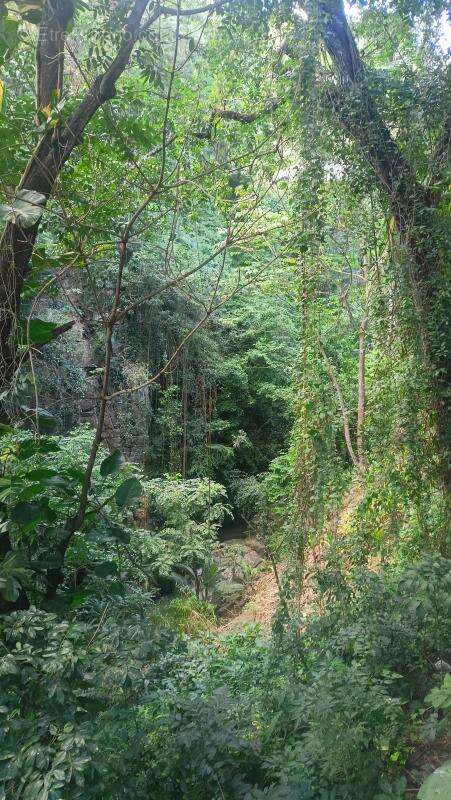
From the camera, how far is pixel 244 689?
2766 millimetres

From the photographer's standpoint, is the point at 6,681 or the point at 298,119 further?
the point at 298,119

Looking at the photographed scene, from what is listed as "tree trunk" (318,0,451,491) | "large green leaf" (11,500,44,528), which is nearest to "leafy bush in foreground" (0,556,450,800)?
"large green leaf" (11,500,44,528)

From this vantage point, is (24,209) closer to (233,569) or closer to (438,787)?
(438,787)

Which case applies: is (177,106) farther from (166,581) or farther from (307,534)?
(166,581)

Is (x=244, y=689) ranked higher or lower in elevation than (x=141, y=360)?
lower

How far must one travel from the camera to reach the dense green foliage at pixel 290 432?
1.76m

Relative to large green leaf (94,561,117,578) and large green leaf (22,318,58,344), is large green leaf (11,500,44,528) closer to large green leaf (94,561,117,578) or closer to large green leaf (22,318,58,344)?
large green leaf (94,561,117,578)

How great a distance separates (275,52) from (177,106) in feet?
4.84

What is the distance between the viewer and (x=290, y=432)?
4.16 meters

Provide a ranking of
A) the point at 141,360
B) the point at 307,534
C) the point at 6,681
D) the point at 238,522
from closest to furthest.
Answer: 1. the point at 6,681
2. the point at 307,534
3. the point at 141,360
4. the point at 238,522

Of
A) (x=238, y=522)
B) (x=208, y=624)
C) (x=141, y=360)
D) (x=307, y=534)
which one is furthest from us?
(x=238, y=522)

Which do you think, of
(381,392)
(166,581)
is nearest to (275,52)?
(381,392)

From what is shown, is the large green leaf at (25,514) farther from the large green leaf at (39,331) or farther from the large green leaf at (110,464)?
the large green leaf at (39,331)

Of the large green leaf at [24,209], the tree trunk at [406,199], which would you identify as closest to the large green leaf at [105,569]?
the large green leaf at [24,209]
